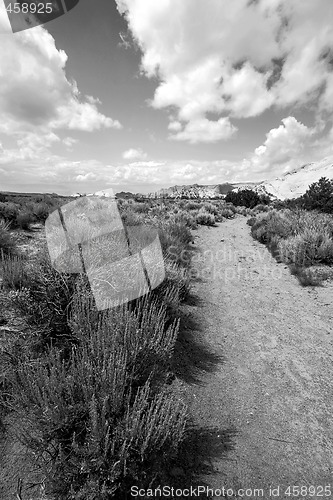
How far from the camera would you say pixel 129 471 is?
7.01 feet

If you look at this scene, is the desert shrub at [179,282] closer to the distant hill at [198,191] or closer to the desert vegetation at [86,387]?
the desert vegetation at [86,387]

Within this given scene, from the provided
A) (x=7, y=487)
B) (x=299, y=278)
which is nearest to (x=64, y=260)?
(x=7, y=487)

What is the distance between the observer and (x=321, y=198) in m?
16.0


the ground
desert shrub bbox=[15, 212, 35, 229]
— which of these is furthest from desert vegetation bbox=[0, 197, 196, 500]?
desert shrub bbox=[15, 212, 35, 229]

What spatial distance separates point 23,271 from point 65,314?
1335 millimetres

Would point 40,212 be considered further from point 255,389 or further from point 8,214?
point 255,389

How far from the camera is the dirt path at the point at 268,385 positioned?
8.86ft

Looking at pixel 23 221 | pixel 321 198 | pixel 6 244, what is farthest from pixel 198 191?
pixel 6 244

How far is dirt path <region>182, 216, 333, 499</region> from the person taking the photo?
8.86 ft

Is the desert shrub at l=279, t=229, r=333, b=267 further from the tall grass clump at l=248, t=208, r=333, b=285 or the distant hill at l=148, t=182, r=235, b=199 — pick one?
the distant hill at l=148, t=182, r=235, b=199

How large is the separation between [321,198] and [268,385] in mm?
15546

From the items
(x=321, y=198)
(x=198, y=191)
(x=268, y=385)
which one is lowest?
(x=268, y=385)

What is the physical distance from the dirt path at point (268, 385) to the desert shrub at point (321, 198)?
9893 mm

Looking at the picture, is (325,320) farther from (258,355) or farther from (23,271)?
(23,271)
